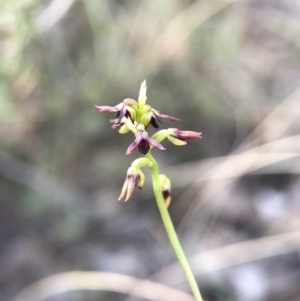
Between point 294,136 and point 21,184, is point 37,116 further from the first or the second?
point 294,136

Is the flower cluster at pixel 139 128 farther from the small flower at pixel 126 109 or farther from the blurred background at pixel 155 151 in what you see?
the blurred background at pixel 155 151

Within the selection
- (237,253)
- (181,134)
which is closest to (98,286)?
(237,253)

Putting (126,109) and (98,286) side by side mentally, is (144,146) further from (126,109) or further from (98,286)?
(98,286)

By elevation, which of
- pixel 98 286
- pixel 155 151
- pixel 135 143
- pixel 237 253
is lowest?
pixel 135 143

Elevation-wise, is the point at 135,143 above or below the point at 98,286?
below

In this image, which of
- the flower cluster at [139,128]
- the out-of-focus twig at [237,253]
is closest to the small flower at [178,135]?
the flower cluster at [139,128]

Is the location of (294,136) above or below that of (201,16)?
below

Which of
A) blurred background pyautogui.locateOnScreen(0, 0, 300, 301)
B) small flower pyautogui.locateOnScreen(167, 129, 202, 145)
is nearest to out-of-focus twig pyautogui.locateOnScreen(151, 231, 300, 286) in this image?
blurred background pyautogui.locateOnScreen(0, 0, 300, 301)

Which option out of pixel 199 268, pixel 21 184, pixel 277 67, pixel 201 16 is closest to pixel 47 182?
pixel 21 184
